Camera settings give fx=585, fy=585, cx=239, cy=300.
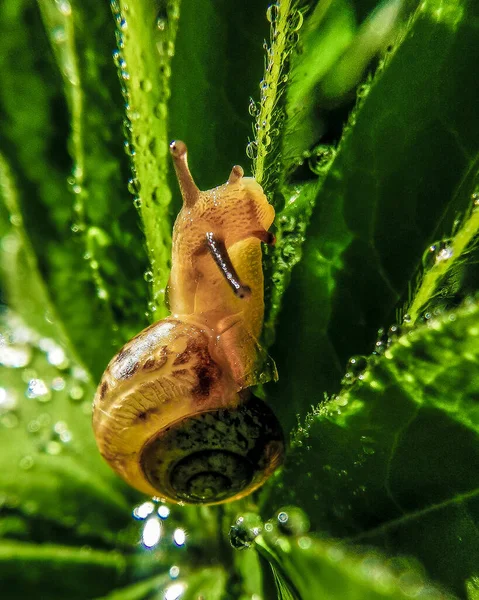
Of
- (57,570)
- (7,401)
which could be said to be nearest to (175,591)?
(57,570)

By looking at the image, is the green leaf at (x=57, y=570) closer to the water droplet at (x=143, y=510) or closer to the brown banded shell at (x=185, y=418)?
the water droplet at (x=143, y=510)

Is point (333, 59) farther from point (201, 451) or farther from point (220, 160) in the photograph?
point (201, 451)

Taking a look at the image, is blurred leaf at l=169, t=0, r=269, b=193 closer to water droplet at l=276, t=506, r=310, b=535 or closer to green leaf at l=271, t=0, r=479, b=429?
green leaf at l=271, t=0, r=479, b=429

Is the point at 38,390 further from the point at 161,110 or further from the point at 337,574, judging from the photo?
the point at 337,574

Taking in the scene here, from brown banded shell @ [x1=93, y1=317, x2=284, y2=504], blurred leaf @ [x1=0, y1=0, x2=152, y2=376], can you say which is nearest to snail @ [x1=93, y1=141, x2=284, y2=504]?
brown banded shell @ [x1=93, y1=317, x2=284, y2=504]

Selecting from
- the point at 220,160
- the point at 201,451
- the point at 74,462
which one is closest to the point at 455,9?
the point at 220,160

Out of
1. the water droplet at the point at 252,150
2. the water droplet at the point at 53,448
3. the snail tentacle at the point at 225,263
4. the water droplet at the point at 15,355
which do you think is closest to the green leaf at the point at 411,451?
the snail tentacle at the point at 225,263

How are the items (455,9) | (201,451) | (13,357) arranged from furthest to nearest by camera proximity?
(13,357), (201,451), (455,9)
